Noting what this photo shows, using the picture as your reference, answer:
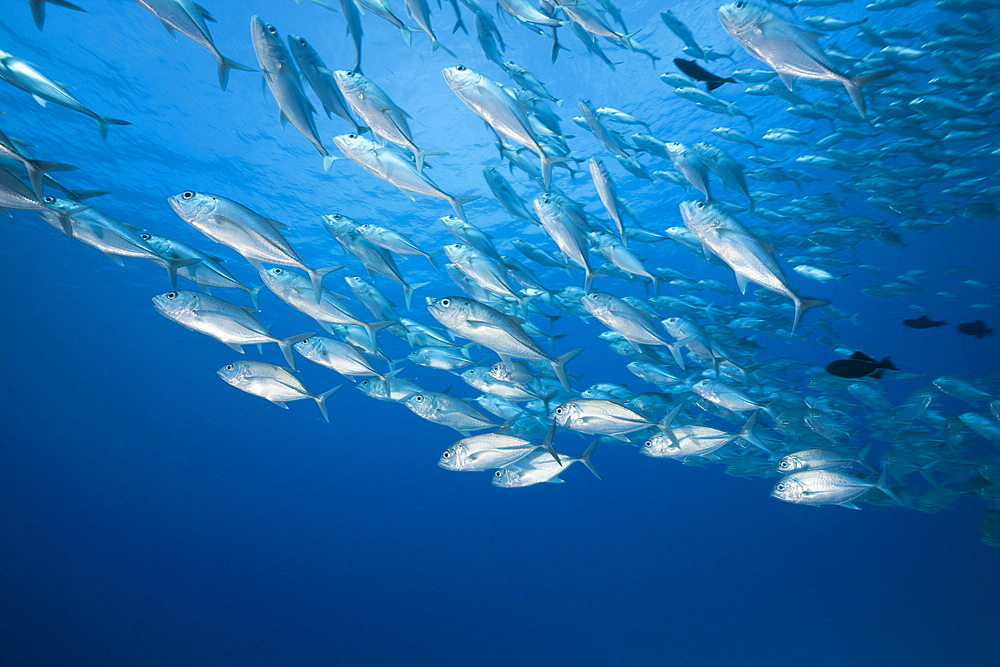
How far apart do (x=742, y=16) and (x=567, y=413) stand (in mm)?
2986

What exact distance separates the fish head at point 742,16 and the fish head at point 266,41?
2600 mm

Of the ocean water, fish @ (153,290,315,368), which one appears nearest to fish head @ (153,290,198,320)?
fish @ (153,290,315,368)

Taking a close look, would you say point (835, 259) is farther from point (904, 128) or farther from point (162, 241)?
point (162, 241)

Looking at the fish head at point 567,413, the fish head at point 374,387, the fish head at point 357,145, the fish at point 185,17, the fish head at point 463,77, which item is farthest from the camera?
the fish head at point 374,387

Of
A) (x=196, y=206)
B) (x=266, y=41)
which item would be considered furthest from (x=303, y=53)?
(x=196, y=206)

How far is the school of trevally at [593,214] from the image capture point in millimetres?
2854

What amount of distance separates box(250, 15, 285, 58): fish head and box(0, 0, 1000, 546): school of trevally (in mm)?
16

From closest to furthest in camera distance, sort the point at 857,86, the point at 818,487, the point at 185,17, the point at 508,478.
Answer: the point at 185,17, the point at 857,86, the point at 818,487, the point at 508,478

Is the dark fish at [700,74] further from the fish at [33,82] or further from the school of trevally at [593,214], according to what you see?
the fish at [33,82]

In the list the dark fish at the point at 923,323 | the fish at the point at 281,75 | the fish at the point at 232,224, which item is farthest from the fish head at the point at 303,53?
the dark fish at the point at 923,323

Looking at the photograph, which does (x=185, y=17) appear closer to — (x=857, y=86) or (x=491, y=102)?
(x=491, y=102)

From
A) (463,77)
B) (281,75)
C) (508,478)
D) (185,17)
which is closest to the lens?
(185,17)

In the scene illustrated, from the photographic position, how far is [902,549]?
30.2m

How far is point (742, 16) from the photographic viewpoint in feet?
8.44
